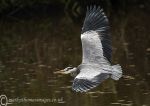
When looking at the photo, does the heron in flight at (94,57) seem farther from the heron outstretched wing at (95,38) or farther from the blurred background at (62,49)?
the blurred background at (62,49)

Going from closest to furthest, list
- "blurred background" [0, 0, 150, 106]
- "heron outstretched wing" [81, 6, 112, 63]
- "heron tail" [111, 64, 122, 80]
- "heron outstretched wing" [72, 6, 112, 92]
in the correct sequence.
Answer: "heron outstretched wing" [72, 6, 112, 92]
"heron tail" [111, 64, 122, 80]
"heron outstretched wing" [81, 6, 112, 63]
"blurred background" [0, 0, 150, 106]

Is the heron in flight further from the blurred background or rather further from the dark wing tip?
the blurred background

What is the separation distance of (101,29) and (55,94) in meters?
3.04

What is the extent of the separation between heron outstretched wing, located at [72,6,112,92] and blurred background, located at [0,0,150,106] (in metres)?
2.02

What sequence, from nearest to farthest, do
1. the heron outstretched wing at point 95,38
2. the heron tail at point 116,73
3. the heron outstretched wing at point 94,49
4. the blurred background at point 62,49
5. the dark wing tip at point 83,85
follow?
the dark wing tip at point 83,85
the heron outstretched wing at point 94,49
the heron tail at point 116,73
the heron outstretched wing at point 95,38
the blurred background at point 62,49

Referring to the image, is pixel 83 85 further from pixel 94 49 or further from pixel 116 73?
pixel 94 49

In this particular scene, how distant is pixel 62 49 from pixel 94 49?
26.1 ft

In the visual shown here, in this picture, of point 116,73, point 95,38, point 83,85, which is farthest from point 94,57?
point 83,85

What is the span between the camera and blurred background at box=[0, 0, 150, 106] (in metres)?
10.8

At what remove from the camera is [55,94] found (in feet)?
35.9

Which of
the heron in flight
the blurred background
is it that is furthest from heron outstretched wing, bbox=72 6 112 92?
the blurred background

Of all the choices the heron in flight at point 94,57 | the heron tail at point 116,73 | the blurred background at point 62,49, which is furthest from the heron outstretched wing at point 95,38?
the blurred background at point 62,49

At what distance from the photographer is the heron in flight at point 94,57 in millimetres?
7141

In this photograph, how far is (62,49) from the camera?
15.8 meters
